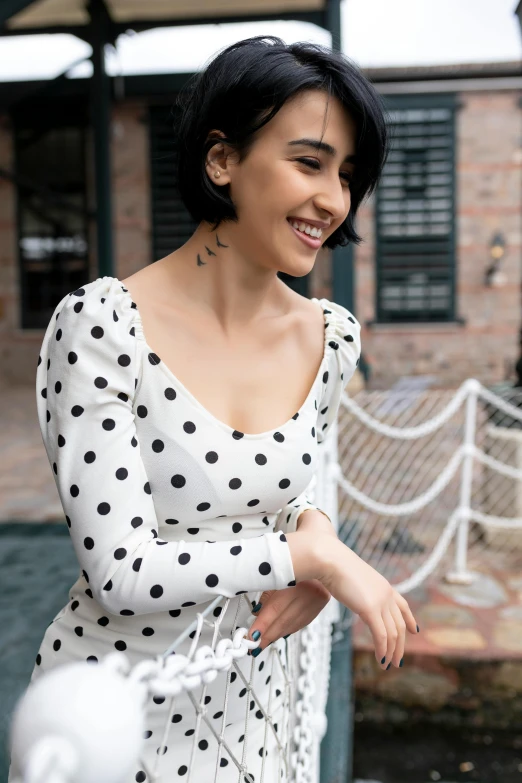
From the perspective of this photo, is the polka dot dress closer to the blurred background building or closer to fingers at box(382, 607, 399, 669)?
fingers at box(382, 607, 399, 669)

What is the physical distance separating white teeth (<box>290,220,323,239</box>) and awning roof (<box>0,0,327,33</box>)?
637cm

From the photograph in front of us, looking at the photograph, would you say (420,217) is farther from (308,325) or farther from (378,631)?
(378,631)

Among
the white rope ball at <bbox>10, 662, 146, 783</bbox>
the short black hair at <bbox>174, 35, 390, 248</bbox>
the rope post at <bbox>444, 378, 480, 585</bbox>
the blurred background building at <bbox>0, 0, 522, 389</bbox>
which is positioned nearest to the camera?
the white rope ball at <bbox>10, 662, 146, 783</bbox>

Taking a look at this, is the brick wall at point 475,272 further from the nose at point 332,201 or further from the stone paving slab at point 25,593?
the nose at point 332,201

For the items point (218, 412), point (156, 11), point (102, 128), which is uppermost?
point (156, 11)

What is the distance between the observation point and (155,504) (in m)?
0.96

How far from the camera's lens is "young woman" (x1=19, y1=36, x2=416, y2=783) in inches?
33.7

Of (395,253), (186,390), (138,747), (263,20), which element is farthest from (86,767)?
(395,253)

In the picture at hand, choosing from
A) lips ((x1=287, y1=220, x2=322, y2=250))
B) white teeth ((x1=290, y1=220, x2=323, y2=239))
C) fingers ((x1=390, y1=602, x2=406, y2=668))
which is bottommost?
fingers ((x1=390, y1=602, x2=406, y2=668))

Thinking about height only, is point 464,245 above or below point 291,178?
above

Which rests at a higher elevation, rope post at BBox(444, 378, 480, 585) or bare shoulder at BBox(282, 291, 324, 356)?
bare shoulder at BBox(282, 291, 324, 356)

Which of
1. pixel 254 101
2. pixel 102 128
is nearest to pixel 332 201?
pixel 254 101

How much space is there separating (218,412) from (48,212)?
9.77 meters

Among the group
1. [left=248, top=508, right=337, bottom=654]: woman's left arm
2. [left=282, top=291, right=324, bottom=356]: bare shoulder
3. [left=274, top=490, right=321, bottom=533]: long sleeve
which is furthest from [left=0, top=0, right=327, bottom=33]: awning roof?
[left=248, top=508, right=337, bottom=654]: woman's left arm
